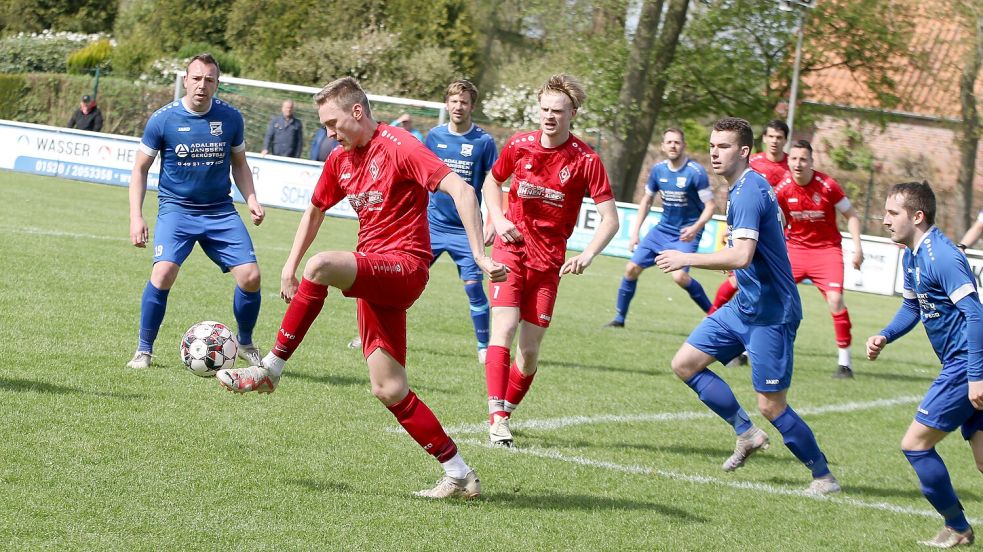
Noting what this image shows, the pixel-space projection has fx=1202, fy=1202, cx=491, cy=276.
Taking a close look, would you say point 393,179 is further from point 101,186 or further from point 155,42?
point 155,42

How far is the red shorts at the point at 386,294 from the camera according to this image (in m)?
5.40

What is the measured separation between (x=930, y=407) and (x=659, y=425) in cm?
277

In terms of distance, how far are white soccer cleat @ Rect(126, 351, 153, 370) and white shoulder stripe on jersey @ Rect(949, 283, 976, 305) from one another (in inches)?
202

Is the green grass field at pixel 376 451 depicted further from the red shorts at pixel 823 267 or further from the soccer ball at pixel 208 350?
the red shorts at pixel 823 267

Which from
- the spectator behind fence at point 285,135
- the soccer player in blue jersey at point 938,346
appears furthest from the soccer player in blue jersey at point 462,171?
the spectator behind fence at point 285,135

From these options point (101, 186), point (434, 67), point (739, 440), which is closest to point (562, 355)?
point (739, 440)

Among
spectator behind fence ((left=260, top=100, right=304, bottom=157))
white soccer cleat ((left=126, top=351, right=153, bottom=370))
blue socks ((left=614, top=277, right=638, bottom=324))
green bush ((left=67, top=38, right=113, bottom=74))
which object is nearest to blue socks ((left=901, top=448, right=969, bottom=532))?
white soccer cleat ((left=126, top=351, right=153, bottom=370))

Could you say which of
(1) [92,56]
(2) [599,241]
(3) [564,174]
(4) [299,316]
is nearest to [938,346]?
(2) [599,241]

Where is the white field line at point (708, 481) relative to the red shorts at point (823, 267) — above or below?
below

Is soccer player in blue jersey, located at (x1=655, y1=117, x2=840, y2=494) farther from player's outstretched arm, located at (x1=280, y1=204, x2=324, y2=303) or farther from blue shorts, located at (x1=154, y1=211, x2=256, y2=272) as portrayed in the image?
blue shorts, located at (x1=154, y1=211, x2=256, y2=272)

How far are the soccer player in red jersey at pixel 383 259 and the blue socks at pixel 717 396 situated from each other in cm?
193

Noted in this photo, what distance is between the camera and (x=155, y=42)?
4731 centimetres

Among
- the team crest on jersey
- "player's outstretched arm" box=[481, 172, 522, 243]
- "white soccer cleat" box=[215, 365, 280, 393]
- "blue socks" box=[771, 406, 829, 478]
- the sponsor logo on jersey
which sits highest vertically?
the team crest on jersey

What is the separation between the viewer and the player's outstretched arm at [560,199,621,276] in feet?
22.9
